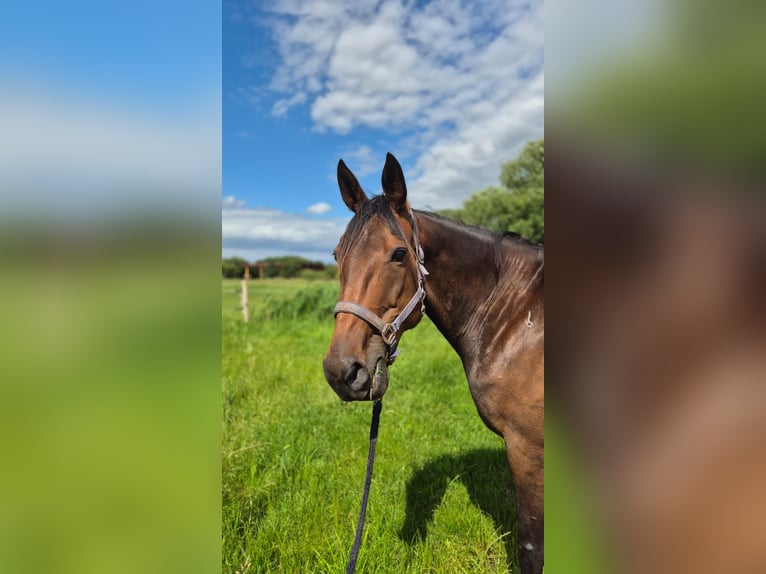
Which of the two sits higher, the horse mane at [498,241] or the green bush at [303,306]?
the horse mane at [498,241]

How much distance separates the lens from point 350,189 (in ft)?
8.34

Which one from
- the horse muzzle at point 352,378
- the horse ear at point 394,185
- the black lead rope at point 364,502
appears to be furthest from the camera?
the horse ear at point 394,185

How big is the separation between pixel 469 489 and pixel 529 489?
A: 1.63 metres

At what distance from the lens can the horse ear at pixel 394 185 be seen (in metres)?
2.31

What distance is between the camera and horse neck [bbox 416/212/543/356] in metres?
2.39

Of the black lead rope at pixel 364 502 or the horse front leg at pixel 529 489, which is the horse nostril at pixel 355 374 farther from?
the horse front leg at pixel 529 489

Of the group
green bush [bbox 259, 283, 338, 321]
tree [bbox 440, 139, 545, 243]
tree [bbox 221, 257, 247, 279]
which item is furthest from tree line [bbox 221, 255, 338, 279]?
tree [bbox 440, 139, 545, 243]

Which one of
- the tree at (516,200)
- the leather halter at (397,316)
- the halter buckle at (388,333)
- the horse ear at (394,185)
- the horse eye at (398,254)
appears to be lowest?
the halter buckle at (388,333)

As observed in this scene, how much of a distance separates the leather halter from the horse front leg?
0.83 metres

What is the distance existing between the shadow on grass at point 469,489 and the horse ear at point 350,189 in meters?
2.33
